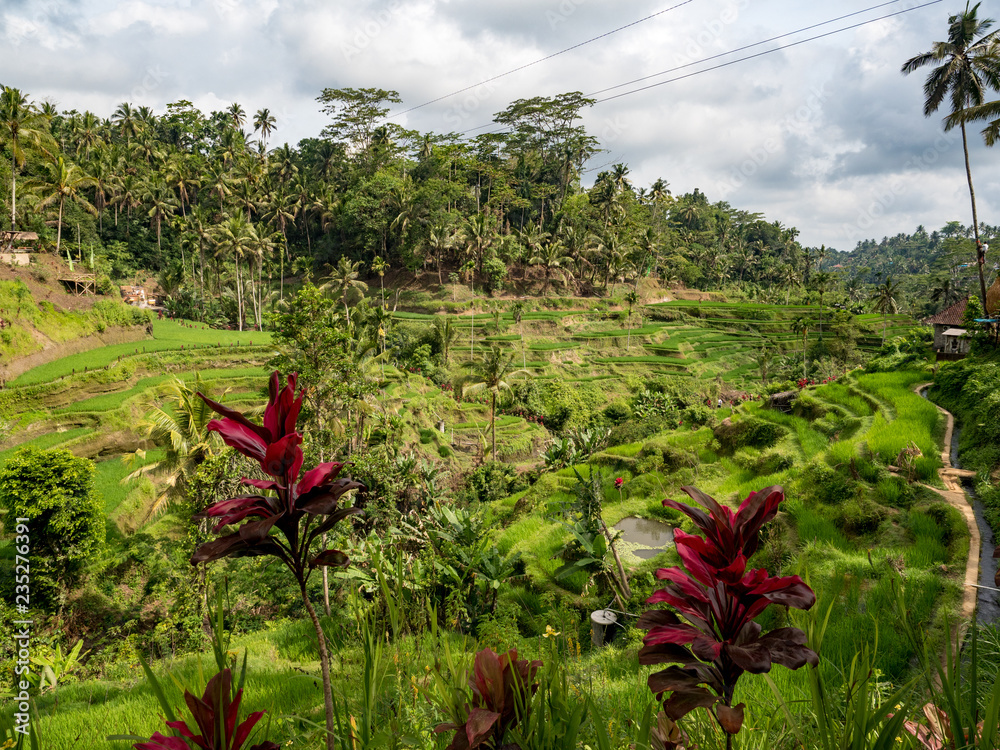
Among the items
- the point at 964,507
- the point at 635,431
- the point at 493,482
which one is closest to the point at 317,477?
the point at 964,507

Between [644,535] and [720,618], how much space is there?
9507mm

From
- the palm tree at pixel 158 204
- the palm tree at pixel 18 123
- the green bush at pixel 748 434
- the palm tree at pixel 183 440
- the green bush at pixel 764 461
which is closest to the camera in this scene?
the green bush at pixel 764 461

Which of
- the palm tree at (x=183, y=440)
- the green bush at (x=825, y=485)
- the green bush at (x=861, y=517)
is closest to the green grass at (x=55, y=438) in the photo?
the palm tree at (x=183, y=440)

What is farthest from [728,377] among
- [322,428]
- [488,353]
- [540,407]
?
[322,428]

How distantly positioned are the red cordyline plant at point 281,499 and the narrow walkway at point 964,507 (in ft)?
15.7

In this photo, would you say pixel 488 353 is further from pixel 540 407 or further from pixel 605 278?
pixel 605 278

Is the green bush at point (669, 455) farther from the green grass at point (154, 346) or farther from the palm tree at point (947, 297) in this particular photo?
the palm tree at point (947, 297)

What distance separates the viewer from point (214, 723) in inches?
43.3

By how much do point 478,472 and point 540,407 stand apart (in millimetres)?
11853

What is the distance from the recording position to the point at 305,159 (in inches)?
2424

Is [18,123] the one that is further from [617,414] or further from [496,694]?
[496,694]

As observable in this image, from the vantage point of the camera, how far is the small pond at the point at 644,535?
29.8 ft

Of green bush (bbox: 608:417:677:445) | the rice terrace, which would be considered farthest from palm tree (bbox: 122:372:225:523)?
green bush (bbox: 608:417:677:445)

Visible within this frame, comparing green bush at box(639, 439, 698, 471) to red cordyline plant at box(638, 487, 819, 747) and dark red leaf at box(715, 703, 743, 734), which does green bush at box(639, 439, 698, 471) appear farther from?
dark red leaf at box(715, 703, 743, 734)
